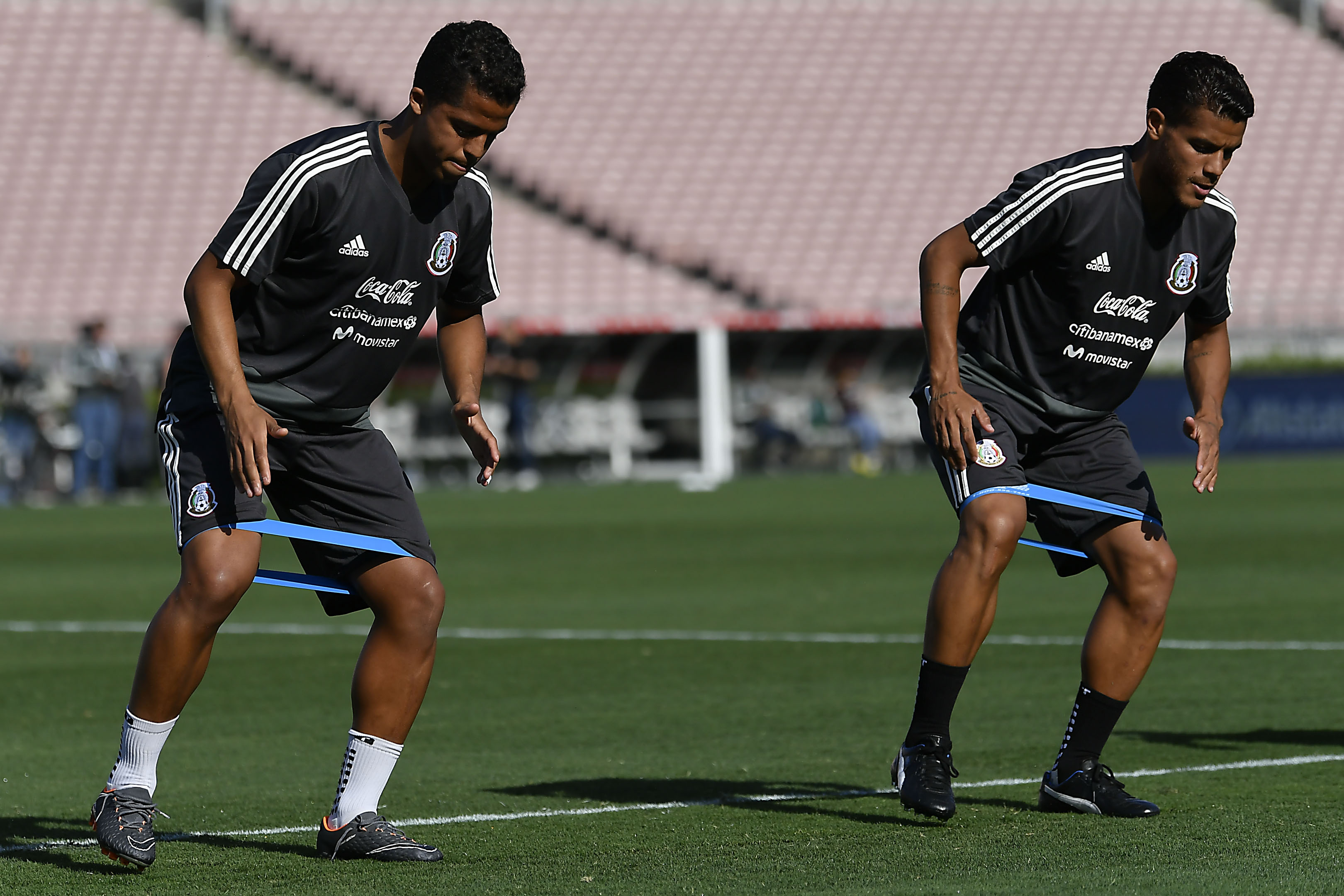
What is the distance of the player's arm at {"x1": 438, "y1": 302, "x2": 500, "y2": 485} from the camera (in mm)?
5316

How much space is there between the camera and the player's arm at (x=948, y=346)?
529 centimetres

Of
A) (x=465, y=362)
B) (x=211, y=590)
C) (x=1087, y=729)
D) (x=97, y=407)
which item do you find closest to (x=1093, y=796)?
(x=1087, y=729)

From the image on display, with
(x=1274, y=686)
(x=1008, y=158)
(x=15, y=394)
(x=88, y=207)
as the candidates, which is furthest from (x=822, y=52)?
(x=1274, y=686)

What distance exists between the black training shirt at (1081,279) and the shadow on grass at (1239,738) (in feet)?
5.26

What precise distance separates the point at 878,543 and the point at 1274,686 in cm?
796

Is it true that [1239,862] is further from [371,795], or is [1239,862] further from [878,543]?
[878,543]

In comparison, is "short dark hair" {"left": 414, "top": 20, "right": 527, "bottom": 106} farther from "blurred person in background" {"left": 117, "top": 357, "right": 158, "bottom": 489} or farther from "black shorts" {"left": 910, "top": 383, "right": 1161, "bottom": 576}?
"blurred person in background" {"left": 117, "top": 357, "right": 158, "bottom": 489}

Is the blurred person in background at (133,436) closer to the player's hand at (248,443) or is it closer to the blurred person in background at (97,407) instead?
the blurred person in background at (97,407)

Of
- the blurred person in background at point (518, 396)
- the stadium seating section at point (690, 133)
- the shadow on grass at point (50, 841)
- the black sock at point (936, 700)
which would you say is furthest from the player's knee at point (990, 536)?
the stadium seating section at point (690, 133)

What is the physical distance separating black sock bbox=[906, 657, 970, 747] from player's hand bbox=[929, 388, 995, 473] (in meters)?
0.54

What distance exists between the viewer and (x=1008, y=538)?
5.36 meters

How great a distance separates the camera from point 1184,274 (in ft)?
18.3

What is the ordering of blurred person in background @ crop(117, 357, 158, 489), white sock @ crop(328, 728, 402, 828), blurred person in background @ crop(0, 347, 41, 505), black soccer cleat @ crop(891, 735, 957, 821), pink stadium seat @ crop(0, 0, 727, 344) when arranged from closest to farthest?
white sock @ crop(328, 728, 402, 828)
black soccer cleat @ crop(891, 735, 957, 821)
blurred person in background @ crop(117, 357, 158, 489)
blurred person in background @ crop(0, 347, 41, 505)
pink stadium seat @ crop(0, 0, 727, 344)

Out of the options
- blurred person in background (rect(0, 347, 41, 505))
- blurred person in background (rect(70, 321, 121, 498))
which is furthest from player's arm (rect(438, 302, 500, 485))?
blurred person in background (rect(0, 347, 41, 505))
